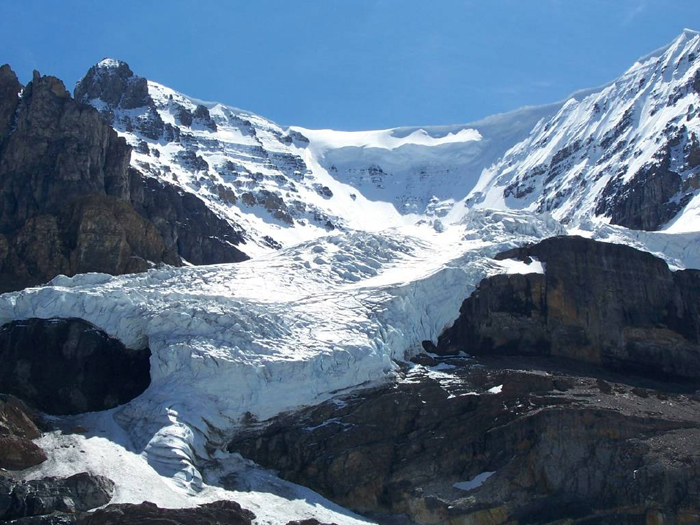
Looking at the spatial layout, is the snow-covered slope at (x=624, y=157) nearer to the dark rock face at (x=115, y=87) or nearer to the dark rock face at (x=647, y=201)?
the dark rock face at (x=647, y=201)

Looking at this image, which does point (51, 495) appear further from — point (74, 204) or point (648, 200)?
point (648, 200)

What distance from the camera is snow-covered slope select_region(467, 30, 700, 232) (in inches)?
5615

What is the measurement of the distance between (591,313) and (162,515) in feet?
150

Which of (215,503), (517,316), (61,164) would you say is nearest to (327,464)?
(215,503)

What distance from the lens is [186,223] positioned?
484 feet

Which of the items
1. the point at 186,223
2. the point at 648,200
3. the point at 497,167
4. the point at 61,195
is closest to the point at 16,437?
the point at 61,195

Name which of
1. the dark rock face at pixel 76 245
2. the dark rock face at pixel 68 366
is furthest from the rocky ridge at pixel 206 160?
the dark rock face at pixel 68 366

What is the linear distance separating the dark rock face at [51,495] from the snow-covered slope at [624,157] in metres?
86.8

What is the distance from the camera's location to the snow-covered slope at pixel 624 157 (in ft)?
468

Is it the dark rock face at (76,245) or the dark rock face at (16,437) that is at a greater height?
the dark rock face at (76,245)

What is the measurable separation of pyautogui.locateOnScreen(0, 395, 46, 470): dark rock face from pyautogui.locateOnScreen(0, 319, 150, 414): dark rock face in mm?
7823

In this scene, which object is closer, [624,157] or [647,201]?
[647,201]

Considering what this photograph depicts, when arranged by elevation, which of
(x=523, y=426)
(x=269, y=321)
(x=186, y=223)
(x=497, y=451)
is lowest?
(x=497, y=451)

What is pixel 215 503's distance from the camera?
63.5m
